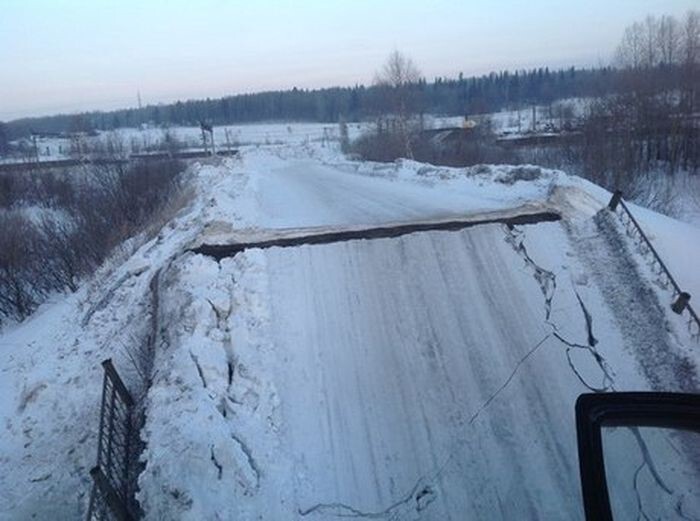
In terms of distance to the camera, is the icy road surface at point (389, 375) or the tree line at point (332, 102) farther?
the tree line at point (332, 102)

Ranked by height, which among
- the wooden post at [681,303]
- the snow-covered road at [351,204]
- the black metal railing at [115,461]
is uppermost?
the snow-covered road at [351,204]

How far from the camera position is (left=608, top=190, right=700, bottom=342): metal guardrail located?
7.74 m

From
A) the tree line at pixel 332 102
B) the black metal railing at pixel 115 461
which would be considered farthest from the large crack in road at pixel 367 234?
the tree line at pixel 332 102

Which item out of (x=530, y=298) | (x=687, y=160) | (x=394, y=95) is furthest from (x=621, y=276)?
(x=394, y=95)

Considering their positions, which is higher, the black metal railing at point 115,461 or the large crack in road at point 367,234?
the large crack in road at point 367,234

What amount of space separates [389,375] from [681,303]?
149 inches

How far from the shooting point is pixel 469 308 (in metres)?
8.78

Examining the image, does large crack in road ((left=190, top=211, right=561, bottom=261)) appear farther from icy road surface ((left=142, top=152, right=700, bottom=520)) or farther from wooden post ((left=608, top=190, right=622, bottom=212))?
wooden post ((left=608, top=190, right=622, bottom=212))

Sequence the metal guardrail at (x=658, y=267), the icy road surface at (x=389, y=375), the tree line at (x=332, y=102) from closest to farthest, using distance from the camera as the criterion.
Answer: the icy road surface at (x=389, y=375)
the metal guardrail at (x=658, y=267)
the tree line at (x=332, y=102)

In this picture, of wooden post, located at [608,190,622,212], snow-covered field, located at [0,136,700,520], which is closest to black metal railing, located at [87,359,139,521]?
snow-covered field, located at [0,136,700,520]

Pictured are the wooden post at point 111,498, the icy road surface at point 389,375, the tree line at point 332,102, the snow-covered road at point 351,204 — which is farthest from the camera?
the tree line at point 332,102

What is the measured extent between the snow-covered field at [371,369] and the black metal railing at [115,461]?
37 cm

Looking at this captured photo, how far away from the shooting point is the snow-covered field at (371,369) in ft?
21.5

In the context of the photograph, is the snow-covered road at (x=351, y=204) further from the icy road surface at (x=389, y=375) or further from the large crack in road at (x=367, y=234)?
the icy road surface at (x=389, y=375)
